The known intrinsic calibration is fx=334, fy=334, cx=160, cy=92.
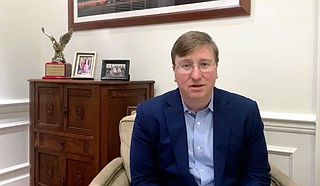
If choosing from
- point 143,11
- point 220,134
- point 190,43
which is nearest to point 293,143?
point 220,134

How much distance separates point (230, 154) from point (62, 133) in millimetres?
1253

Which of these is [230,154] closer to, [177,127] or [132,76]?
[177,127]

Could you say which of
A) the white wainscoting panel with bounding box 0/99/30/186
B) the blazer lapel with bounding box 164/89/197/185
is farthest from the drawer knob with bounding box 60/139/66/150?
the blazer lapel with bounding box 164/89/197/185

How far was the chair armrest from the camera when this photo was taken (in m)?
1.59

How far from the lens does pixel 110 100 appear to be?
2.09 metres

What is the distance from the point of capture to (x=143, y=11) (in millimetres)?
2383

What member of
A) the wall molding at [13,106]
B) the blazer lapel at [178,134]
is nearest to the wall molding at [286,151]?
the blazer lapel at [178,134]

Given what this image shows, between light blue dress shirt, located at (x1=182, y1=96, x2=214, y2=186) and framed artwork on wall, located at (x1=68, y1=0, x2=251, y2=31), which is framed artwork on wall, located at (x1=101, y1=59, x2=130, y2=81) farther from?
light blue dress shirt, located at (x1=182, y1=96, x2=214, y2=186)

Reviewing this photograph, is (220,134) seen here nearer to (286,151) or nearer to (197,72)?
(197,72)

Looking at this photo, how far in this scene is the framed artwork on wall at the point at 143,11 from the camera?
6.79 ft

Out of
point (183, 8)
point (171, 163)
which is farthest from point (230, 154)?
point (183, 8)

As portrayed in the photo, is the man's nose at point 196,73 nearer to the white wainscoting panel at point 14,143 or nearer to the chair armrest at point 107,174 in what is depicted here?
the chair armrest at point 107,174

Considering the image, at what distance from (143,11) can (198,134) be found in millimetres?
1212

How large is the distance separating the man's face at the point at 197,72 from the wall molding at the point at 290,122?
66cm
